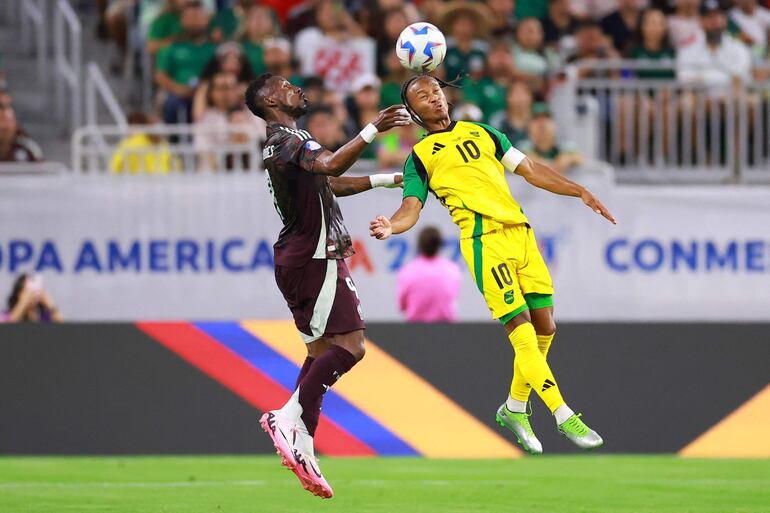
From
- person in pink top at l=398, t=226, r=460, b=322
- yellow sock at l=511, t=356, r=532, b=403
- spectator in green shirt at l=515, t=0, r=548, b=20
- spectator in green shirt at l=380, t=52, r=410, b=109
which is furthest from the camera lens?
spectator in green shirt at l=515, t=0, r=548, b=20

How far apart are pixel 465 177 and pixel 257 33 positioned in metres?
8.00

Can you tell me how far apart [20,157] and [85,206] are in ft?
2.95

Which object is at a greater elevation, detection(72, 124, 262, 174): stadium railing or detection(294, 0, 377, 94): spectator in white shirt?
detection(294, 0, 377, 94): spectator in white shirt

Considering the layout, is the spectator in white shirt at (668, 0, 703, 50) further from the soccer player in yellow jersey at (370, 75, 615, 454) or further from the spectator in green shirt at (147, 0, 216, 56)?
the soccer player in yellow jersey at (370, 75, 615, 454)

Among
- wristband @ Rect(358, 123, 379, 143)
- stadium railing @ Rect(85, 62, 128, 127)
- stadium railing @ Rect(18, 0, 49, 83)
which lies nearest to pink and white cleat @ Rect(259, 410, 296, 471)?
wristband @ Rect(358, 123, 379, 143)

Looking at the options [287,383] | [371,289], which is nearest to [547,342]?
[287,383]

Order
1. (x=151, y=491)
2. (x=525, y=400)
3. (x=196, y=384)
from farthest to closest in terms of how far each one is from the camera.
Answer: (x=196, y=384) → (x=151, y=491) → (x=525, y=400)

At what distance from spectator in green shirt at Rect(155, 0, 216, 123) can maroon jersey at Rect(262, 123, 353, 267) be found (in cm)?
729

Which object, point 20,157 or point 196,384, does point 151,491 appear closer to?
point 196,384

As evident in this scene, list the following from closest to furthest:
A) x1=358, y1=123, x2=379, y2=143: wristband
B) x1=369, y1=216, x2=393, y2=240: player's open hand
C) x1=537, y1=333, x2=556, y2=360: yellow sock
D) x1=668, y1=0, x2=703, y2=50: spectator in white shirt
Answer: x1=369, y1=216, x2=393, y2=240: player's open hand
x1=358, y1=123, x2=379, y2=143: wristband
x1=537, y1=333, x2=556, y2=360: yellow sock
x1=668, y1=0, x2=703, y2=50: spectator in white shirt

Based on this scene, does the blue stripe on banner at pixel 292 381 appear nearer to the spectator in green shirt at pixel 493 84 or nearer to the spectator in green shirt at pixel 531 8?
the spectator in green shirt at pixel 493 84

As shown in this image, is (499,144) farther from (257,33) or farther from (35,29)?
(35,29)

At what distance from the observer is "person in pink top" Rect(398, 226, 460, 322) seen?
14.3 metres

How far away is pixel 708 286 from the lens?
53.4 feet
